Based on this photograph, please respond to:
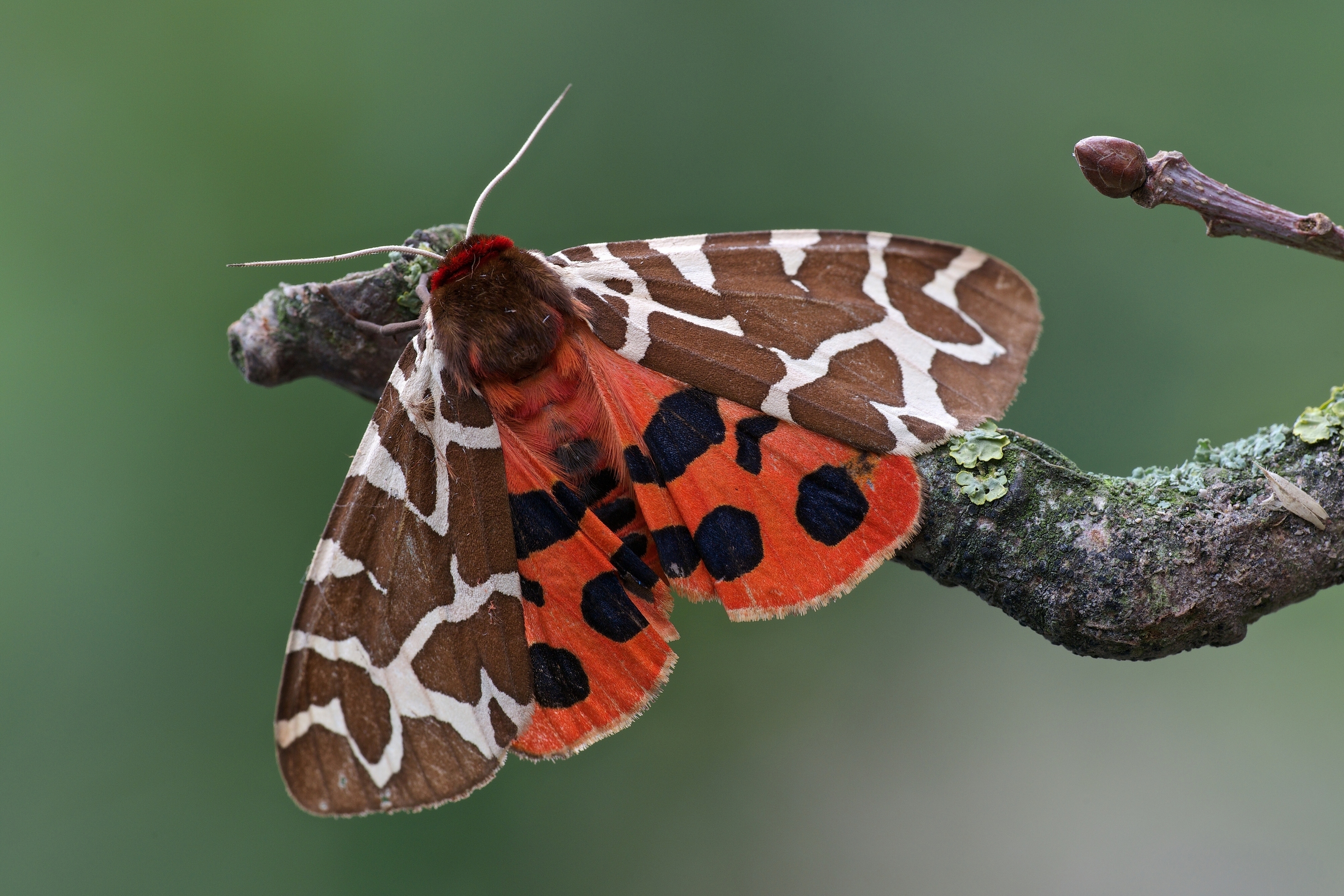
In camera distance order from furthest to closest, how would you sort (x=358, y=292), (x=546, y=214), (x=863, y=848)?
(x=863, y=848)
(x=546, y=214)
(x=358, y=292)

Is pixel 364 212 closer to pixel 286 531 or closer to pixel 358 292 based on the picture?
pixel 286 531

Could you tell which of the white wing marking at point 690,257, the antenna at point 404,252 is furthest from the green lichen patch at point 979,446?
the antenna at point 404,252

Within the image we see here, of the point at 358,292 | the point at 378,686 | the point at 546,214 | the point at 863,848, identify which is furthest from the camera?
the point at 863,848

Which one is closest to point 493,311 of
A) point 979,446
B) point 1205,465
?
point 979,446

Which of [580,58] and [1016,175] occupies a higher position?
[580,58]

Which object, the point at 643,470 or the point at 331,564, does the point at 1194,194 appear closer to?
the point at 643,470

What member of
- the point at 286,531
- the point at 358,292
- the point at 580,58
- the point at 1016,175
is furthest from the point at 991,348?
the point at 286,531

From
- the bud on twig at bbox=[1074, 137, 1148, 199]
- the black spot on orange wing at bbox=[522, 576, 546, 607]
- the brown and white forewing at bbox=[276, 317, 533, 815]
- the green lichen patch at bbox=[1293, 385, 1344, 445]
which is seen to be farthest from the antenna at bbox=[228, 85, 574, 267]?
the green lichen patch at bbox=[1293, 385, 1344, 445]

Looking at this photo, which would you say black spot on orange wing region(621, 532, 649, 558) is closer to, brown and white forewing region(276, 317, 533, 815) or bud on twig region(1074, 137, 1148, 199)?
brown and white forewing region(276, 317, 533, 815)
